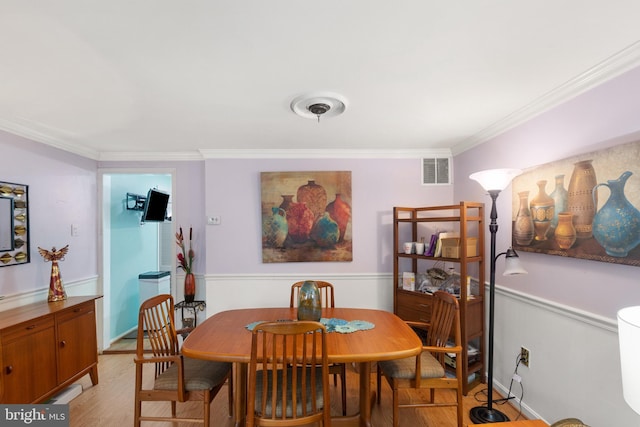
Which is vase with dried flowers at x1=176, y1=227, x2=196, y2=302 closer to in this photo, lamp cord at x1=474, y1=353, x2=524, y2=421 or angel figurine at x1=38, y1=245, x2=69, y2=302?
angel figurine at x1=38, y1=245, x2=69, y2=302

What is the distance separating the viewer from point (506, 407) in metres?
2.29

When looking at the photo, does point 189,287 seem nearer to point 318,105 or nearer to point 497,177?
point 318,105

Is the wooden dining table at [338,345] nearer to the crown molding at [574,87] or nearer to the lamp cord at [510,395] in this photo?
the lamp cord at [510,395]

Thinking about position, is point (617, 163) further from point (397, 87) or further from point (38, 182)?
point (38, 182)

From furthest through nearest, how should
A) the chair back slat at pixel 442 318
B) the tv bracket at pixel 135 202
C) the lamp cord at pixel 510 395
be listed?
1. the tv bracket at pixel 135 202
2. the lamp cord at pixel 510 395
3. the chair back slat at pixel 442 318

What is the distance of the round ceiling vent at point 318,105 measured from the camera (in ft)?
6.19

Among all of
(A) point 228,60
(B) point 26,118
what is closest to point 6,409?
(B) point 26,118

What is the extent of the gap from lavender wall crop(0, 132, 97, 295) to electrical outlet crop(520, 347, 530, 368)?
407 centimetres

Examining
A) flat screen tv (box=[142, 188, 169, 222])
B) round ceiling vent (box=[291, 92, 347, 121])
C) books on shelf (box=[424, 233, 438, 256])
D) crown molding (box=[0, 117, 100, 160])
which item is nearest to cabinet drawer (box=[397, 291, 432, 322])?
books on shelf (box=[424, 233, 438, 256])

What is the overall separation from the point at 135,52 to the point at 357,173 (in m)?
2.36

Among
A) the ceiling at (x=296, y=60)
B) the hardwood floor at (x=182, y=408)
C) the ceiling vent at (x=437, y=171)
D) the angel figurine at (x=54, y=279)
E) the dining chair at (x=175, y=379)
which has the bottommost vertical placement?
the hardwood floor at (x=182, y=408)

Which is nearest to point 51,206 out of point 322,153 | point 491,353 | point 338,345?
point 322,153

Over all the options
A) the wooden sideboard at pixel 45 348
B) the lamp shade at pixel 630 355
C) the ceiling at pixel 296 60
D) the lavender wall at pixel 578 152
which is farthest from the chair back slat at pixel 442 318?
the wooden sideboard at pixel 45 348

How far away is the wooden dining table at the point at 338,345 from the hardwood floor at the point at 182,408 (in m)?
0.42
